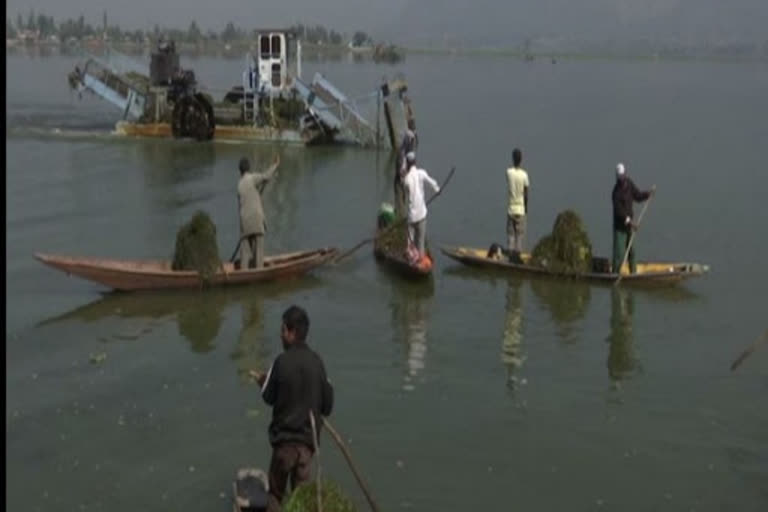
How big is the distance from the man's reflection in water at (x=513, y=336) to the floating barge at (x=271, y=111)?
1982cm

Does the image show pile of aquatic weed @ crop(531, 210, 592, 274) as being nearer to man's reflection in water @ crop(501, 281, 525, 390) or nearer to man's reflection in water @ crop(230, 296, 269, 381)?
man's reflection in water @ crop(501, 281, 525, 390)

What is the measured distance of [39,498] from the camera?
9531 mm

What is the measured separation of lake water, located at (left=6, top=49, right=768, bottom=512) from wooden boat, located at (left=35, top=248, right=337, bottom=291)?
214 millimetres

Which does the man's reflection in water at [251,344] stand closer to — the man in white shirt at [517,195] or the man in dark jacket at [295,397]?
the man in white shirt at [517,195]

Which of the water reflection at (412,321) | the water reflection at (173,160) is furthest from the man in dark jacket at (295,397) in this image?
the water reflection at (173,160)

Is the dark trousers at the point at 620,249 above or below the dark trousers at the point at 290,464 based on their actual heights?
above

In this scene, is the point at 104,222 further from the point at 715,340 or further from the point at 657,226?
the point at 715,340

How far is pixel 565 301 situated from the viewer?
634 inches

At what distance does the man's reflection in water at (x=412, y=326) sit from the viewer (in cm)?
1292

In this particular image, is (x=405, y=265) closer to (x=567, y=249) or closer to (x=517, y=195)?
(x=517, y=195)

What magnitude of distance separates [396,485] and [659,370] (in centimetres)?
460

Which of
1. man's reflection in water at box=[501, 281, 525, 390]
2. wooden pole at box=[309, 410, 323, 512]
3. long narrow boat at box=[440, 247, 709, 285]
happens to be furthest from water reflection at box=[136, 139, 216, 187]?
wooden pole at box=[309, 410, 323, 512]

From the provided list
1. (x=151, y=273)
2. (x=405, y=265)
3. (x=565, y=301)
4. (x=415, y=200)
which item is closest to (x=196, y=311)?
(x=151, y=273)

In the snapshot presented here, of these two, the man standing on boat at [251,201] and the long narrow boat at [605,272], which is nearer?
the man standing on boat at [251,201]
